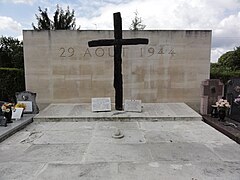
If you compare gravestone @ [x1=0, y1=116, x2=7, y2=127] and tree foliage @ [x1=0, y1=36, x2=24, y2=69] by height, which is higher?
tree foliage @ [x1=0, y1=36, x2=24, y2=69]

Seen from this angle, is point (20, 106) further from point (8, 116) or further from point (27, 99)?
point (8, 116)

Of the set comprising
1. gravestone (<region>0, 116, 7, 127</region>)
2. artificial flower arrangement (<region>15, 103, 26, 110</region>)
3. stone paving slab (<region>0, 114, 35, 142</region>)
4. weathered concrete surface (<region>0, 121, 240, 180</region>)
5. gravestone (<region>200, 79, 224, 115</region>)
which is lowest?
weathered concrete surface (<region>0, 121, 240, 180</region>)

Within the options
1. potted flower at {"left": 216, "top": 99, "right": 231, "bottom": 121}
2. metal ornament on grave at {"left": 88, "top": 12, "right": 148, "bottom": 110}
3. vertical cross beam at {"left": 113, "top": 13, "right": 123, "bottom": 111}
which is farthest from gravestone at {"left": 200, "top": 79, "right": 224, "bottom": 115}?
vertical cross beam at {"left": 113, "top": 13, "right": 123, "bottom": 111}

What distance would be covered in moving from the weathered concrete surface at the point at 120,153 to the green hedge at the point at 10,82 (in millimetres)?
3406

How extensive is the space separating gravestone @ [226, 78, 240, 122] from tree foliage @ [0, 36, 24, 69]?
398 inches

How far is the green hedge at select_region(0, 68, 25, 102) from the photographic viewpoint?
23.7 feet

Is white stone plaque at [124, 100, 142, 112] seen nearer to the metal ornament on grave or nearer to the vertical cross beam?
the vertical cross beam

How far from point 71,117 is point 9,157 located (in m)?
2.30

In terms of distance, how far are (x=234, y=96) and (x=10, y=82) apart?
7404 mm

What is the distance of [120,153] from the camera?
10.1 ft

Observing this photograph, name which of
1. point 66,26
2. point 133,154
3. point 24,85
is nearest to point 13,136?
point 133,154

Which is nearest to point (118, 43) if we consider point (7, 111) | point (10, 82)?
point (7, 111)

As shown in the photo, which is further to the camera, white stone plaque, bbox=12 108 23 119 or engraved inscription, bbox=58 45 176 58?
engraved inscription, bbox=58 45 176 58

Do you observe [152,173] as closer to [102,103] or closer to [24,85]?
[102,103]
